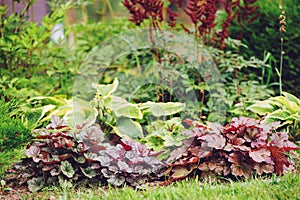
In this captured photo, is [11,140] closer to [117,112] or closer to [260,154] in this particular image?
[117,112]

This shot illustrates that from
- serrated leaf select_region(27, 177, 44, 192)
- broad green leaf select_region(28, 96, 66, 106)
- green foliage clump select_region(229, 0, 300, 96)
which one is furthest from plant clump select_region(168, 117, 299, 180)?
green foliage clump select_region(229, 0, 300, 96)

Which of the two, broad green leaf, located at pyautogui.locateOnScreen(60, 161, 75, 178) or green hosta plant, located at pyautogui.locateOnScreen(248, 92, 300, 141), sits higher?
green hosta plant, located at pyautogui.locateOnScreen(248, 92, 300, 141)

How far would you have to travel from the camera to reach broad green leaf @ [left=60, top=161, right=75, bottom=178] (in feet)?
9.14

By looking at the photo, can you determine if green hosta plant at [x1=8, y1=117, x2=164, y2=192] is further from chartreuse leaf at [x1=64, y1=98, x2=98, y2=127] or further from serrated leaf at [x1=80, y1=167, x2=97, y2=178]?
chartreuse leaf at [x1=64, y1=98, x2=98, y2=127]

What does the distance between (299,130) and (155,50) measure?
1485 millimetres

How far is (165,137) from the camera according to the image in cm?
312

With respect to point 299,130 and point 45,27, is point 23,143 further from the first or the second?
point 299,130

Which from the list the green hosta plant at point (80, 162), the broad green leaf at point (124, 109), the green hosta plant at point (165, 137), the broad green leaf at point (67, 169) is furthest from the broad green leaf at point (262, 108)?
the broad green leaf at point (67, 169)

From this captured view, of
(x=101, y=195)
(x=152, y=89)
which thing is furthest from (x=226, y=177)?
(x=152, y=89)

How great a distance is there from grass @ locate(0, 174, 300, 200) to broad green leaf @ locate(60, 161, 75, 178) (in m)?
0.06

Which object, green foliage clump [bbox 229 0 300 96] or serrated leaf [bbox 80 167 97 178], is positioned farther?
green foliage clump [bbox 229 0 300 96]

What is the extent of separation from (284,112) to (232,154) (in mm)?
790

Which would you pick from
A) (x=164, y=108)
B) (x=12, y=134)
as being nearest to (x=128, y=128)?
(x=164, y=108)

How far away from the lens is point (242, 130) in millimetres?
3000
